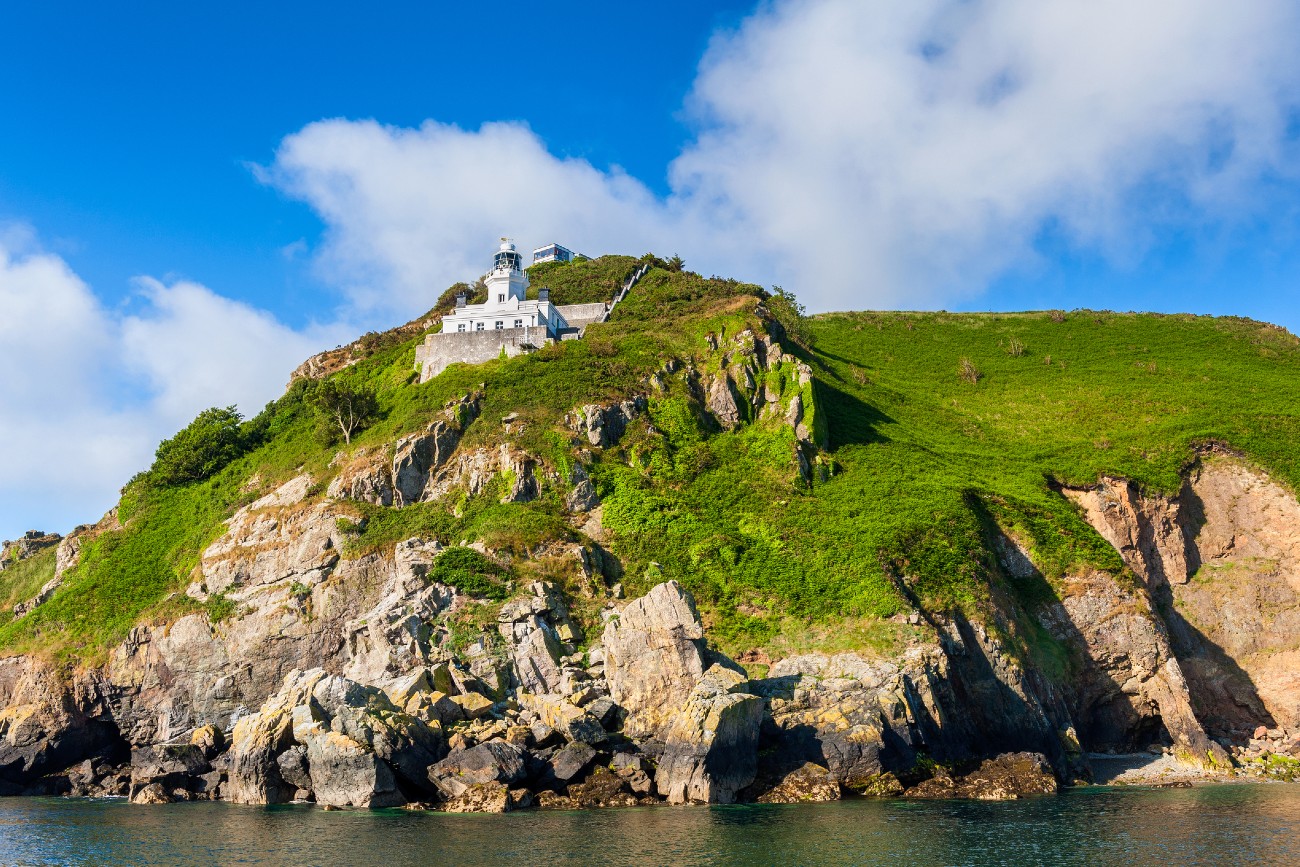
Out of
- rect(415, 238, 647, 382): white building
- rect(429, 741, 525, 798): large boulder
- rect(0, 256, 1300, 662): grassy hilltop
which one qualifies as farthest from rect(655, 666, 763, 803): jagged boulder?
rect(415, 238, 647, 382): white building

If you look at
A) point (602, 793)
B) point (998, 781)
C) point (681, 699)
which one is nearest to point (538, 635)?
point (681, 699)

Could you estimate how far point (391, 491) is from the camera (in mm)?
56906

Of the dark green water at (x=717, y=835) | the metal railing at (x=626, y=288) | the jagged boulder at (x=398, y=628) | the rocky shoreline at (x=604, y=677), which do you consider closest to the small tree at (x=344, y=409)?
the rocky shoreline at (x=604, y=677)

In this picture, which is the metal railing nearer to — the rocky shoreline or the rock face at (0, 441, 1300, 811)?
the rock face at (0, 441, 1300, 811)

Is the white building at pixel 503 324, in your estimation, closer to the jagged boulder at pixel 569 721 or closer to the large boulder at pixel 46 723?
the large boulder at pixel 46 723

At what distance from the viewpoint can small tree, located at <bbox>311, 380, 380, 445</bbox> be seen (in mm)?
65438

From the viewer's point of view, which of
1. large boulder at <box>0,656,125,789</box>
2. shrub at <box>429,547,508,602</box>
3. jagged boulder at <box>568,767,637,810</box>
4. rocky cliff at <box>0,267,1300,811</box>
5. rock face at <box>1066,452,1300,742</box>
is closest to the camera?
jagged boulder at <box>568,767,637,810</box>

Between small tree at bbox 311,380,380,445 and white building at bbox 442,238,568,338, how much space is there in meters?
10.1

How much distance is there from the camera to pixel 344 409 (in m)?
65.9

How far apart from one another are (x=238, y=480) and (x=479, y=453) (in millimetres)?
21286

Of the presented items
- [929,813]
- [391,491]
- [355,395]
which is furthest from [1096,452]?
[355,395]

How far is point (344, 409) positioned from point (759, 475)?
31.4 meters

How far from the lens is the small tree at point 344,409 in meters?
65.4

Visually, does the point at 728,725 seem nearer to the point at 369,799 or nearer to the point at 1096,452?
the point at 369,799
